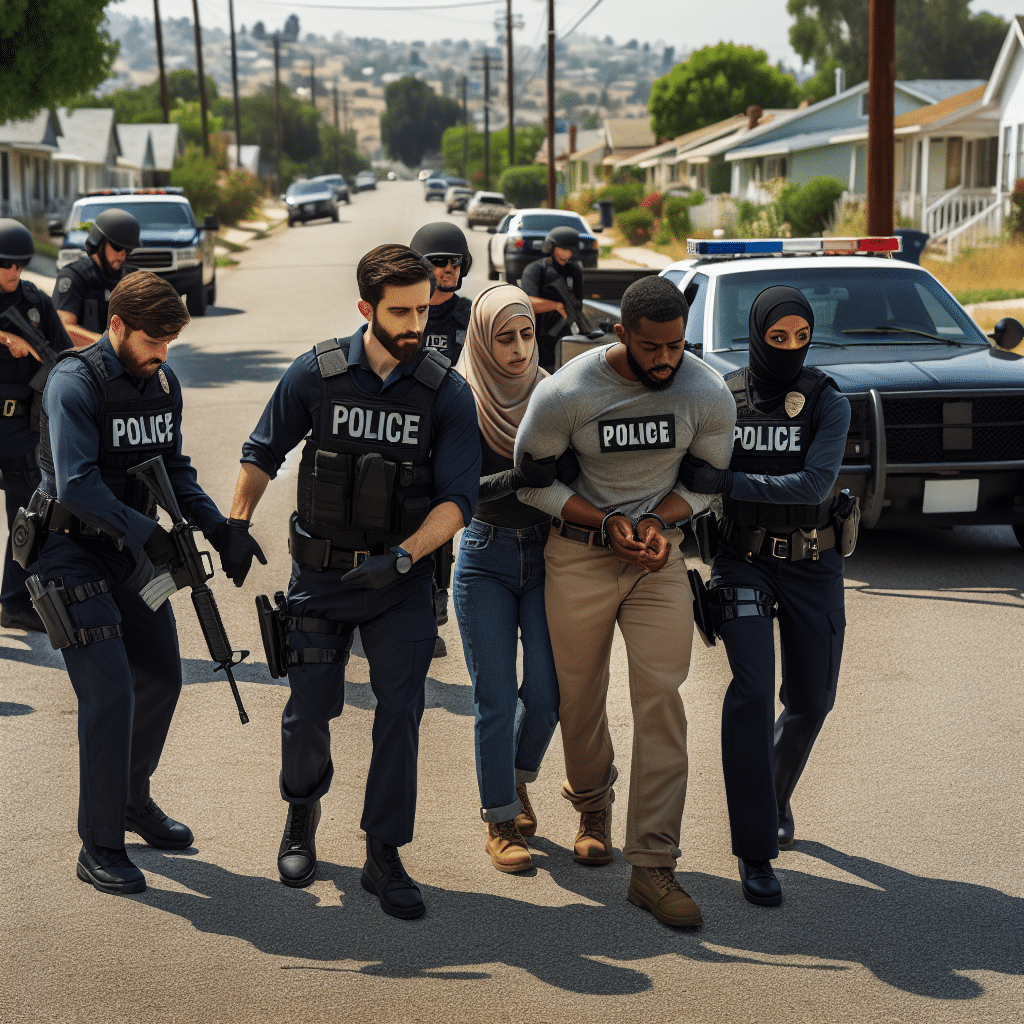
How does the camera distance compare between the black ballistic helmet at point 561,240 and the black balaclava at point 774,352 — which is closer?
the black balaclava at point 774,352

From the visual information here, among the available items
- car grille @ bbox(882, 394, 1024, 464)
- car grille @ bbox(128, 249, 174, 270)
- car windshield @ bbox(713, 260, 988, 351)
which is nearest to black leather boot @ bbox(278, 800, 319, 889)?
car grille @ bbox(882, 394, 1024, 464)

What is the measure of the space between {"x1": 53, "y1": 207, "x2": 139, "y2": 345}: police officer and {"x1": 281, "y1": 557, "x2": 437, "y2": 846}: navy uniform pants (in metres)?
3.77

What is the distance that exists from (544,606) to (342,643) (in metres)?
0.67

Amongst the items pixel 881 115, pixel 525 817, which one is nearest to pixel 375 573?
pixel 525 817

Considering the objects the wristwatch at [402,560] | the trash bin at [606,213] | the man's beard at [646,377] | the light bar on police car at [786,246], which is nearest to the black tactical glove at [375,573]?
the wristwatch at [402,560]

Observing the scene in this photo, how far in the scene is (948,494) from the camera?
321 inches

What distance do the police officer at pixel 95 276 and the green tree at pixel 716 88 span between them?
8000 cm

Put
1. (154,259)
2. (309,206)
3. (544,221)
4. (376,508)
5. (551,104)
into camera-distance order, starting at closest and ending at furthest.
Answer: (376,508), (154,259), (544,221), (551,104), (309,206)

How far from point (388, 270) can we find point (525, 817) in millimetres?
1916

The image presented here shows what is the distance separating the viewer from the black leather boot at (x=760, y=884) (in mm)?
4297

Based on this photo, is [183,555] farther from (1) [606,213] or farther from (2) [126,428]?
(1) [606,213]

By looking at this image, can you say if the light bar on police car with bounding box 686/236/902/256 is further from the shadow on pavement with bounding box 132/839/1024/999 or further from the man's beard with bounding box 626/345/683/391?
the shadow on pavement with bounding box 132/839/1024/999

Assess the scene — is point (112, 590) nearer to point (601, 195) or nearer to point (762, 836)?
point (762, 836)

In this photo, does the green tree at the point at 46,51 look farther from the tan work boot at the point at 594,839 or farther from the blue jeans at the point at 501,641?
the tan work boot at the point at 594,839
